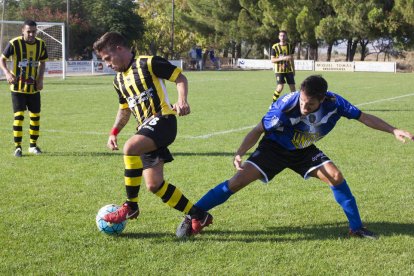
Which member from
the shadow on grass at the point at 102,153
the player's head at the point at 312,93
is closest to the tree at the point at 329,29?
the shadow on grass at the point at 102,153

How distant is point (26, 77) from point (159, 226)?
459 cm

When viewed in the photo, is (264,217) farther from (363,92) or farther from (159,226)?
(363,92)

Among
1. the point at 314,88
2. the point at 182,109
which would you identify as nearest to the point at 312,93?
the point at 314,88

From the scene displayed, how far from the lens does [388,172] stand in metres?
7.09

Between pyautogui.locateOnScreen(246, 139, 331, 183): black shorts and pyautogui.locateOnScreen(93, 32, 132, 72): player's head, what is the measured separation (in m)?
1.37

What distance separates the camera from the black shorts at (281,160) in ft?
15.0

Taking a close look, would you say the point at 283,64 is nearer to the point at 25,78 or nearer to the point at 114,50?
the point at 25,78

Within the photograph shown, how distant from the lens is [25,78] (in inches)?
332

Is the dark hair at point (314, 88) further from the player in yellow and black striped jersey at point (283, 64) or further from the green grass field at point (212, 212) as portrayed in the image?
the player in yellow and black striped jersey at point (283, 64)

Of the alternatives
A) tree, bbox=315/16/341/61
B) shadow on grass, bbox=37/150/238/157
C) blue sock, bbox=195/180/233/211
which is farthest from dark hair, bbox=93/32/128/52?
tree, bbox=315/16/341/61

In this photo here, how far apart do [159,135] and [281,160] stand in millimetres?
1045

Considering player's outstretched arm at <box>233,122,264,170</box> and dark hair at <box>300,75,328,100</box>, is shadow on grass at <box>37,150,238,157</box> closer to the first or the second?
player's outstretched arm at <box>233,122,264,170</box>

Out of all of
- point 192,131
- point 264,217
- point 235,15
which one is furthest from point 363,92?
point 235,15

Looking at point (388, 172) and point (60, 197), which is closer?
point (60, 197)
